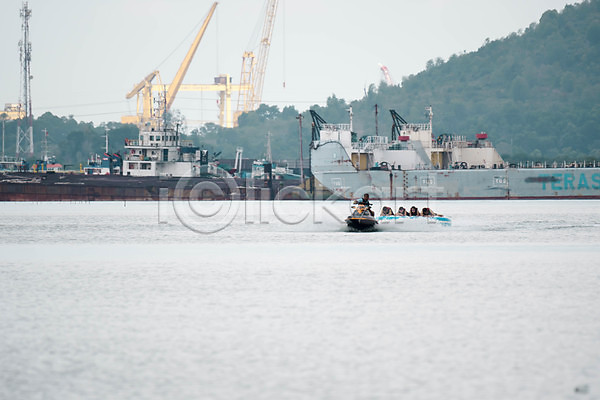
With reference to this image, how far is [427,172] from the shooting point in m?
143

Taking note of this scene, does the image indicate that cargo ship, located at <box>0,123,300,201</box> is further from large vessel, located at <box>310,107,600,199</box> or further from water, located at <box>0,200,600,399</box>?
water, located at <box>0,200,600,399</box>

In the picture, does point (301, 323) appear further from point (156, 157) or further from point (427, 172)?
point (156, 157)

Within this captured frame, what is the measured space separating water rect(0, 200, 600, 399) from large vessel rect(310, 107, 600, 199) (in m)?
87.8

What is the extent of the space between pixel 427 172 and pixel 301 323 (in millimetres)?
118316

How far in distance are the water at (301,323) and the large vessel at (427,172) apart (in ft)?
288

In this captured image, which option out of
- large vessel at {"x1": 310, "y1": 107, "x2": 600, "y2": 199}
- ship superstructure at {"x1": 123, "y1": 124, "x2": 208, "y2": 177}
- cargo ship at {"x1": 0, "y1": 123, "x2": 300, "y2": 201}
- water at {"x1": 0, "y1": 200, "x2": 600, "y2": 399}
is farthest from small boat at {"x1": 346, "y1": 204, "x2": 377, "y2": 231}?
ship superstructure at {"x1": 123, "y1": 124, "x2": 208, "y2": 177}

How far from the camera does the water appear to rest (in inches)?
779

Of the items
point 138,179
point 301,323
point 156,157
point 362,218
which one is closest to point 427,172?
point 156,157

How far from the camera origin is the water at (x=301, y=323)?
19781 millimetres

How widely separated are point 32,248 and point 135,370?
39.6 m

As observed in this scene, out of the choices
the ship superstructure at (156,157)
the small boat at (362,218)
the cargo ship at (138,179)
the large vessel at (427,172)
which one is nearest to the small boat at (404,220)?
the small boat at (362,218)

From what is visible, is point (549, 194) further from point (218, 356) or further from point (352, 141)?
point (218, 356)

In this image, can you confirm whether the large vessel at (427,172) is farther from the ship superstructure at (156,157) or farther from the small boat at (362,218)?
the small boat at (362,218)

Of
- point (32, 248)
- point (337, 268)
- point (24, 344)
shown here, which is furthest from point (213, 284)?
point (32, 248)
